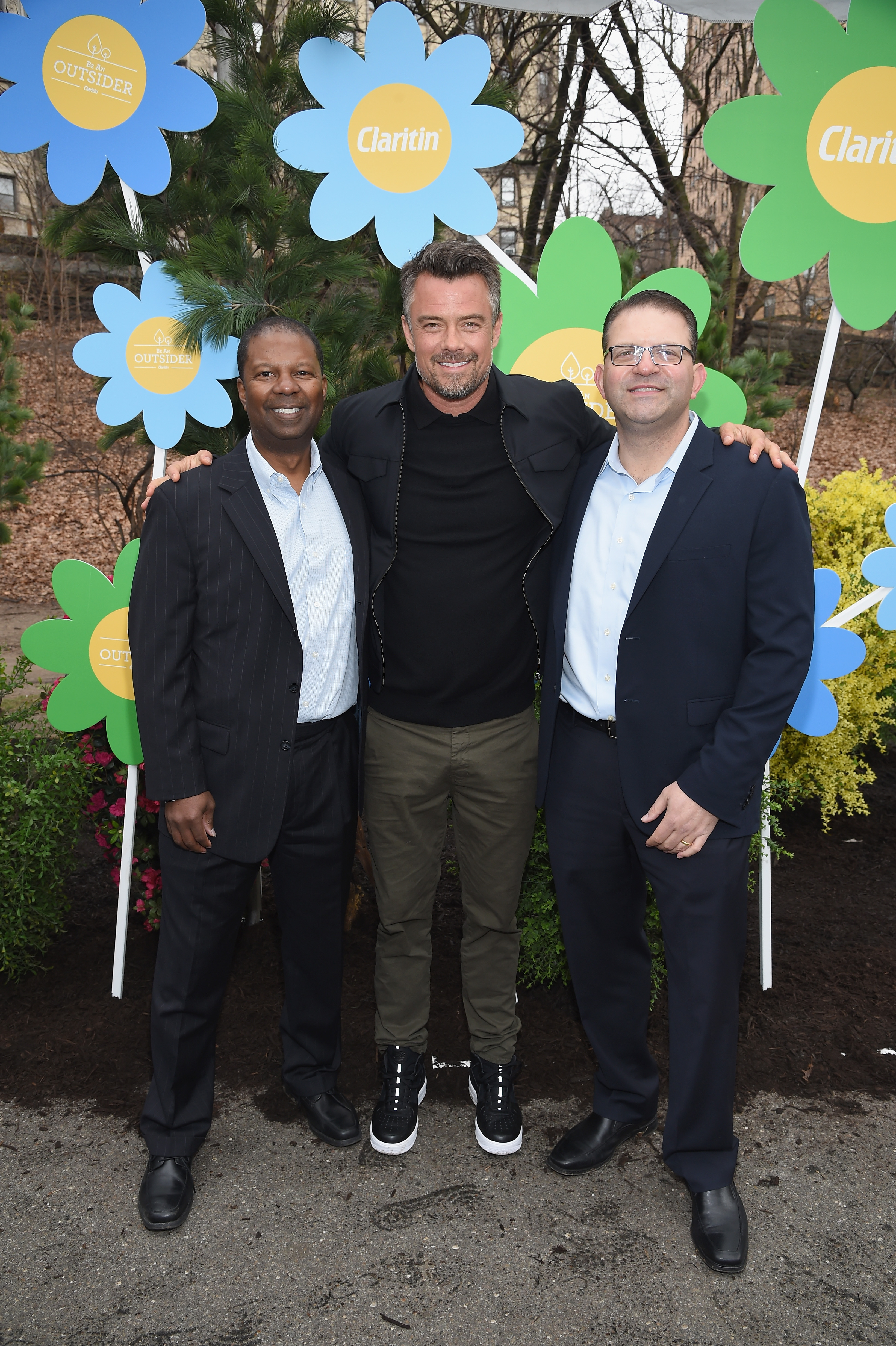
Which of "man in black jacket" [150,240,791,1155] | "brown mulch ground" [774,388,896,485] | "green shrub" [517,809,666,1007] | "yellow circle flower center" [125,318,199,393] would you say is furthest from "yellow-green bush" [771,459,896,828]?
"brown mulch ground" [774,388,896,485]

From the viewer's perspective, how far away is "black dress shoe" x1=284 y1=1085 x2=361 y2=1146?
9.62 feet

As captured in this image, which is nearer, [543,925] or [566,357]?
[543,925]

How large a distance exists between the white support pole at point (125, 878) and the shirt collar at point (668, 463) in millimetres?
2004

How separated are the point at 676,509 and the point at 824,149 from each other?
146 centimetres

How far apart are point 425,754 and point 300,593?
58 centimetres

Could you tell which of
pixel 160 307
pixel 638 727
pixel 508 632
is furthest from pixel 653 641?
pixel 160 307

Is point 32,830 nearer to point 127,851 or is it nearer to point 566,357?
point 127,851

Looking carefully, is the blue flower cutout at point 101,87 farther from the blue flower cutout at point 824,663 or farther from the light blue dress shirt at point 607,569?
the blue flower cutout at point 824,663

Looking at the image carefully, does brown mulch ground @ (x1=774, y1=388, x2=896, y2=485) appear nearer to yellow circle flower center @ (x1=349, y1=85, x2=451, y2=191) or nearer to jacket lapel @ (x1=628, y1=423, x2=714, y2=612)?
yellow circle flower center @ (x1=349, y1=85, x2=451, y2=191)

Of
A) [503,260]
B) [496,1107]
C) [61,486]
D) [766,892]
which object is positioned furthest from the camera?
[61,486]

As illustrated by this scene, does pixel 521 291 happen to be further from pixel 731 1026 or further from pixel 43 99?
pixel 731 1026

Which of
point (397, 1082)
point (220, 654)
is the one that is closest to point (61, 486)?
point (220, 654)

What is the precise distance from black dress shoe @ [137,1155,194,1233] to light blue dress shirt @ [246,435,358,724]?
1.28 metres

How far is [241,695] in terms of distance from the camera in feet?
8.62
